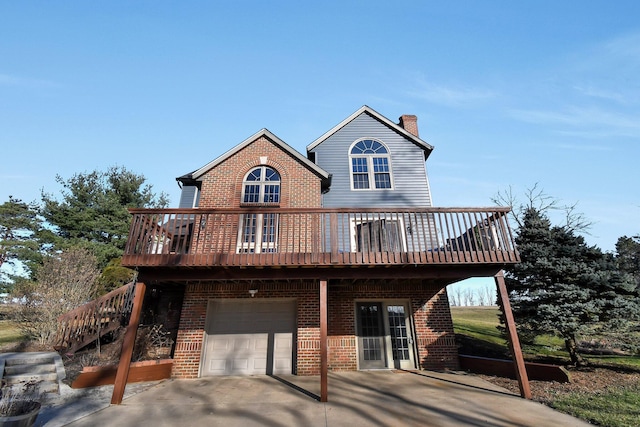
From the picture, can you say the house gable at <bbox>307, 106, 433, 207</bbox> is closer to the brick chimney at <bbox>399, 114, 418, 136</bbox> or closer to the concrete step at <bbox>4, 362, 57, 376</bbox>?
the brick chimney at <bbox>399, 114, 418, 136</bbox>

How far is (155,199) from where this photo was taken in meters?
26.7

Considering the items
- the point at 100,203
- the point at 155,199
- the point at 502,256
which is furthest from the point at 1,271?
the point at 502,256

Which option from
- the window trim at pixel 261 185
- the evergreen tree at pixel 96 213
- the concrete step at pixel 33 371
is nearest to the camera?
the concrete step at pixel 33 371

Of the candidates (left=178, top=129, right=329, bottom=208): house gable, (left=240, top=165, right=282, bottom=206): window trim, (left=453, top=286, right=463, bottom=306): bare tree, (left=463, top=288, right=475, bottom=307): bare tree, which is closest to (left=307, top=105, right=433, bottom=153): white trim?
(left=178, top=129, right=329, bottom=208): house gable

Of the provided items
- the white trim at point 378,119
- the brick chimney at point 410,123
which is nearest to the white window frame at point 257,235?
the white trim at point 378,119

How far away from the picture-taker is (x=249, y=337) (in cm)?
851

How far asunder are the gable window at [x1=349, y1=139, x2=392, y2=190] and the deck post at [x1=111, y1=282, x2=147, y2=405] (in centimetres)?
781

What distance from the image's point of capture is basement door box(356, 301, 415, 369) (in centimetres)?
869

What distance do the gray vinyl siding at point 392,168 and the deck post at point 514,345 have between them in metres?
4.51

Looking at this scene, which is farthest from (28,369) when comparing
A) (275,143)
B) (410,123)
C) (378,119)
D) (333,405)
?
(410,123)

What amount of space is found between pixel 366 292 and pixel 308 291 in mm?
1910

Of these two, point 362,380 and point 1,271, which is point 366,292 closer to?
point 362,380

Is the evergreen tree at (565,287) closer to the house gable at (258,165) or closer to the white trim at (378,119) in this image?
the white trim at (378,119)

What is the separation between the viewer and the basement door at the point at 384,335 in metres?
8.69
